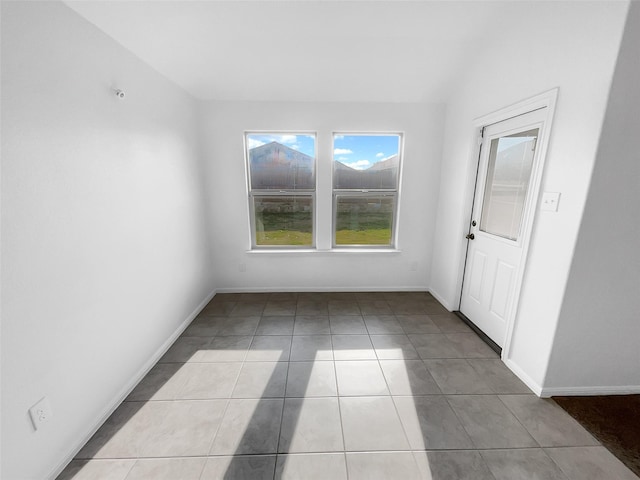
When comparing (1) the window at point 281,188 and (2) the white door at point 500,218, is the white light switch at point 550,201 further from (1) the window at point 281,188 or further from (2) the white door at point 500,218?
(1) the window at point 281,188

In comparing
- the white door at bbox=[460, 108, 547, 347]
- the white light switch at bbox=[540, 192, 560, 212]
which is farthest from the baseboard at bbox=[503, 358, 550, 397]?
the white light switch at bbox=[540, 192, 560, 212]

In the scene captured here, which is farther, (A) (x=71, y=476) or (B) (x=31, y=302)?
(A) (x=71, y=476)

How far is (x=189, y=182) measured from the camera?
109 inches

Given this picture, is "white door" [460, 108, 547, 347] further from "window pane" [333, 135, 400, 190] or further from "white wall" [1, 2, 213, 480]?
"white wall" [1, 2, 213, 480]

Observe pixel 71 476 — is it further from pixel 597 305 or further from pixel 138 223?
pixel 597 305

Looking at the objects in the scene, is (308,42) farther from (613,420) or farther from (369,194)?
(613,420)

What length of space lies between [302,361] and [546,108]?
2624 mm

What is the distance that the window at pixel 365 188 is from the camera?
325 centimetres

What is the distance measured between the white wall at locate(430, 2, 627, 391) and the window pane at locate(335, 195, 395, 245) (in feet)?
4.69

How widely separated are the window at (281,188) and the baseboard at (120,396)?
1.41 meters

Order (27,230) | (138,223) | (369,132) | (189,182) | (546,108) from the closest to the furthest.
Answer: (27,230), (546,108), (138,223), (189,182), (369,132)

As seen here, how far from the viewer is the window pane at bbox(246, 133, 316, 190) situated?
3.19 m

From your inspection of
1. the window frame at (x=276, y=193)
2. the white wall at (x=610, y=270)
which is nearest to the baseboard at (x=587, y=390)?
the white wall at (x=610, y=270)

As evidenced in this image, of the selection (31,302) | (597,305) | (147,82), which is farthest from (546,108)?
(31,302)
